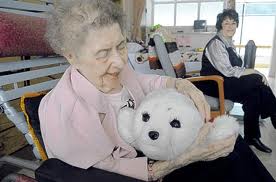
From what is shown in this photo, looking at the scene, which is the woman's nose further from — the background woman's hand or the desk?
the desk

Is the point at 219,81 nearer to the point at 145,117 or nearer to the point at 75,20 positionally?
the point at 145,117

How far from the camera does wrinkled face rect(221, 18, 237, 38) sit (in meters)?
2.19

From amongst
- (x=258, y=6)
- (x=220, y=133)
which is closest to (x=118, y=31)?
(x=220, y=133)

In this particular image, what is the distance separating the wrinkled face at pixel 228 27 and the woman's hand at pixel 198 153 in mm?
1617

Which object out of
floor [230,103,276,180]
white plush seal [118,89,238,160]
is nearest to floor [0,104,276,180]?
floor [230,103,276,180]

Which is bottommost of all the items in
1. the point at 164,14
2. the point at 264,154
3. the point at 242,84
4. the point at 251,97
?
the point at 264,154

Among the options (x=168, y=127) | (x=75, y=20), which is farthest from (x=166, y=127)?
(x=75, y=20)

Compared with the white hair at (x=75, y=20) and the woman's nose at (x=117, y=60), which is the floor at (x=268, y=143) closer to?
the woman's nose at (x=117, y=60)

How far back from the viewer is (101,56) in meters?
0.76

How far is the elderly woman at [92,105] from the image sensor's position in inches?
28.4

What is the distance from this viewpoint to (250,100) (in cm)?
204

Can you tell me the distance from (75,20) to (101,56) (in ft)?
0.40

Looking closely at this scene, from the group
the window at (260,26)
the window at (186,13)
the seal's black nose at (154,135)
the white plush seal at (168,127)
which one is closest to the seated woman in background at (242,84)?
the white plush seal at (168,127)

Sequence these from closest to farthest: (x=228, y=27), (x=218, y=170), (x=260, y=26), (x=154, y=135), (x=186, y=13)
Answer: (x=154, y=135) < (x=218, y=170) < (x=228, y=27) < (x=186, y=13) < (x=260, y=26)
